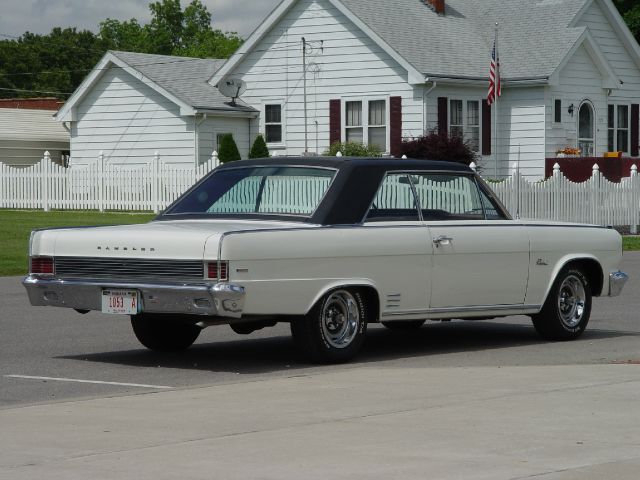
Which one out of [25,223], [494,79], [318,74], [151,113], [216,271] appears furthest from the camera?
[151,113]

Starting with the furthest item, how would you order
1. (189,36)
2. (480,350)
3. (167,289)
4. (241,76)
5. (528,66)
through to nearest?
(189,36)
(241,76)
(528,66)
(480,350)
(167,289)

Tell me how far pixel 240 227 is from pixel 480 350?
272 centimetres

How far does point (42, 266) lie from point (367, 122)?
28.7 m

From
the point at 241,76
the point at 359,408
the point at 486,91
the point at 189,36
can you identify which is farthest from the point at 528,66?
the point at 189,36

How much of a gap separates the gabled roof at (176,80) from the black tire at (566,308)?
1097 inches

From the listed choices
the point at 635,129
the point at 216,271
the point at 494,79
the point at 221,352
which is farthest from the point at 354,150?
the point at 216,271

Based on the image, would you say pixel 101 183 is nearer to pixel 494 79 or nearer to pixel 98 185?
pixel 98 185

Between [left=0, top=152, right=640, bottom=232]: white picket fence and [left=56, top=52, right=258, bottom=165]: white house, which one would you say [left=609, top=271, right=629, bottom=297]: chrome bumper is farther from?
[left=56, top=52, right=258, bottom=165]: white house

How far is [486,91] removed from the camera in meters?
40.5

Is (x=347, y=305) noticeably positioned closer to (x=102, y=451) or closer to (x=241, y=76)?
(x=102, y=451)

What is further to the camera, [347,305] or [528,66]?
[528,66]

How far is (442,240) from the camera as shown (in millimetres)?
12422

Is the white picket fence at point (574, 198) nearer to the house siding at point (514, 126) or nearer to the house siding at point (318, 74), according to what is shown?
the house siding at point (514, 126)

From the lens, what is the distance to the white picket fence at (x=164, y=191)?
33875mm
